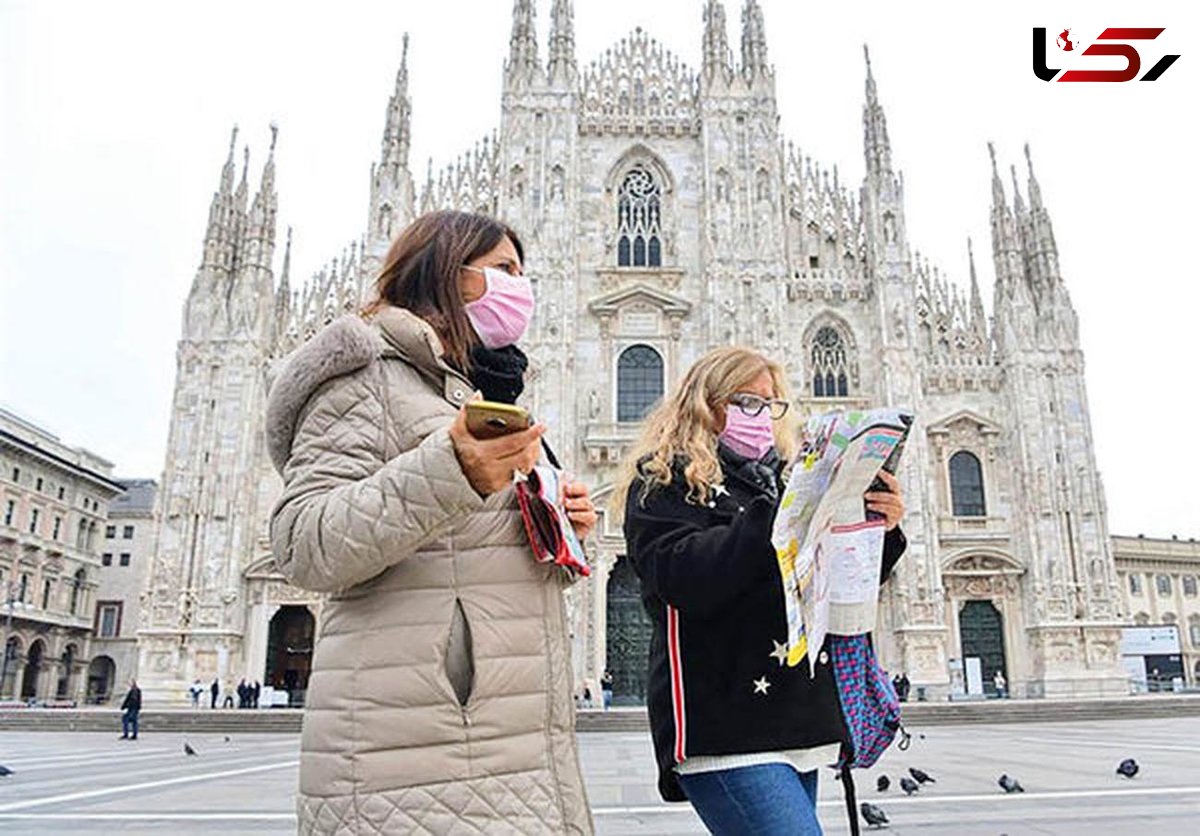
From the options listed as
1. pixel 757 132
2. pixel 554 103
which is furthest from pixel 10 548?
pixel 757 132

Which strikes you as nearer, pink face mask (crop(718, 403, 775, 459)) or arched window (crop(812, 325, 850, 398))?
pink face mask (crop(718, 403, 775, 459))

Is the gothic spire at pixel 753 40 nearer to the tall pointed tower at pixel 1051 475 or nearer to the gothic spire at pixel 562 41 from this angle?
the gothic spire at pixel 562 41

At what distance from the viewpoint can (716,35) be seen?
30.0 m

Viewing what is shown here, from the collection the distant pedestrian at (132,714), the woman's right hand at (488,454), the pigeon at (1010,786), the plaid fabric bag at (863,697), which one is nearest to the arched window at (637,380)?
the distant pedestrian at (132,714)

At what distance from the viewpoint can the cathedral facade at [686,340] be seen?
83.3 ft

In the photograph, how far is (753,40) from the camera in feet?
99.4

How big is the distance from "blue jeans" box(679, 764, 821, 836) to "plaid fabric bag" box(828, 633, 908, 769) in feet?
0.95

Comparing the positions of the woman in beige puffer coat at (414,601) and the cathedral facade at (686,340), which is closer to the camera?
the woman in beige puffer coat at (414,601)

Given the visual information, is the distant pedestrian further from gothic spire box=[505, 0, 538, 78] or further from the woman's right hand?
gothic spire box=[505, 0, 538, 78]

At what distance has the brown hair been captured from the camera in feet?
7.55

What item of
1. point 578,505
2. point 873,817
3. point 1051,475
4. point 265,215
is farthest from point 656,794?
point 265,215

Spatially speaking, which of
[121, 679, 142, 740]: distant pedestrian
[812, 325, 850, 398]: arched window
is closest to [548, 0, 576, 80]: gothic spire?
[812, 325, 850, 398]: arched window

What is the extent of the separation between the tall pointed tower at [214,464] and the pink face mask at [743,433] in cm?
2475

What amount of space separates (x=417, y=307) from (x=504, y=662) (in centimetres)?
90
